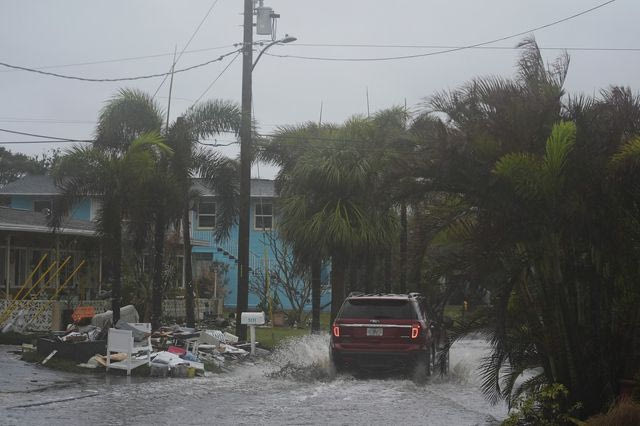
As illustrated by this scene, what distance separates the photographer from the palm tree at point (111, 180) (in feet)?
79.4

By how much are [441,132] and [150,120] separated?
55.5 feet

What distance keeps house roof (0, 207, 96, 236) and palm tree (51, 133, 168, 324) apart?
220 centimetres

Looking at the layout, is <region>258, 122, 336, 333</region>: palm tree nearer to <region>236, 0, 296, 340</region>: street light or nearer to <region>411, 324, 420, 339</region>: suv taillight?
<region>236, 0, 296, 340</region>: street light

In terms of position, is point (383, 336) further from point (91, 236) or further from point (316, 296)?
point (91, 236)

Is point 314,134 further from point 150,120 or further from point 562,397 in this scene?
point 562,397

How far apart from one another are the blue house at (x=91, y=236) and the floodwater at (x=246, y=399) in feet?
33.1

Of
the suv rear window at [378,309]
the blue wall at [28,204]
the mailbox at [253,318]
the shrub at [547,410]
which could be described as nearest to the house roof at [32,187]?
the blue wall at [28,204]

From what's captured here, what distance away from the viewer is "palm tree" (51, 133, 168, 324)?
953 inches

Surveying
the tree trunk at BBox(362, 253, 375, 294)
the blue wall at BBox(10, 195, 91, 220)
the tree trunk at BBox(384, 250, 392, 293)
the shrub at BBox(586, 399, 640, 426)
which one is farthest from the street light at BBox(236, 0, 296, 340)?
the blue wall at BBox(10, 195, 91, 220)

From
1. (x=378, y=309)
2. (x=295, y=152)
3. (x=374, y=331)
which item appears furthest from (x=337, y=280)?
(x=374, y=331)

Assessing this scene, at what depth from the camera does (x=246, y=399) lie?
50.1 ft

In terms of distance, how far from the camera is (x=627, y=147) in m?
9.92

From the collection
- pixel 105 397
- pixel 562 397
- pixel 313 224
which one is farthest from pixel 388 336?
pixel 313 224

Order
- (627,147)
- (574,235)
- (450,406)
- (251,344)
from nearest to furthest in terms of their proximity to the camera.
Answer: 1. (627,147)
2. (574,235)
3. (450,406)
4. (251,344)
